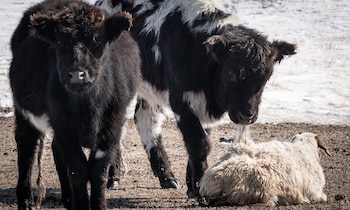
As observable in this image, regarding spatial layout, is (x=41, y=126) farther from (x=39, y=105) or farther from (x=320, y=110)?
(x=320, y=110)

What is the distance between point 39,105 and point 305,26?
1561 cm

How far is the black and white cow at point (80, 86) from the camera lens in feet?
22.2

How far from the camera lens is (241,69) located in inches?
A: 335

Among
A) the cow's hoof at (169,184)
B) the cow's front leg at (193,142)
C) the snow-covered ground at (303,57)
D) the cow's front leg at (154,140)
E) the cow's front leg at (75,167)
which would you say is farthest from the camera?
the snow-covered ground at (303,57)

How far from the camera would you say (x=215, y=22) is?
9.25m

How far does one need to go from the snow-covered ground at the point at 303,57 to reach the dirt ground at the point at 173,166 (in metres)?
1.50

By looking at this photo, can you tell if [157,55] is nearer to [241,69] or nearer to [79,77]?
[241,69]

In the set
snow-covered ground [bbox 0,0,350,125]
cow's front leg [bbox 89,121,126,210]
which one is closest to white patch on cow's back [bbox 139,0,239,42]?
cow's front leg [bbox 89,121,126,210]

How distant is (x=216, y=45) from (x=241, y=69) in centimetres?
38

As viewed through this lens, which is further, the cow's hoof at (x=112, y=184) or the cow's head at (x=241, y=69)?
the cow's hoof at (x=112, y=184)

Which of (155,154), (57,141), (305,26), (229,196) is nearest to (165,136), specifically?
(155,154)

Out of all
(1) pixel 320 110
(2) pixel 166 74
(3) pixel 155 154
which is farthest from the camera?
(1) pixel 320 110

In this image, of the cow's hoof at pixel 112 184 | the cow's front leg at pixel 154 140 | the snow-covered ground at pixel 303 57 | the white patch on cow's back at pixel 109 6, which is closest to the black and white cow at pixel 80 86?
the cow's hoof at pixel 112 184

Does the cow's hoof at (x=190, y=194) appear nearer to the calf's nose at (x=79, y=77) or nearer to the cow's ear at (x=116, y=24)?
the cow's ear at (x=116, y=24)
